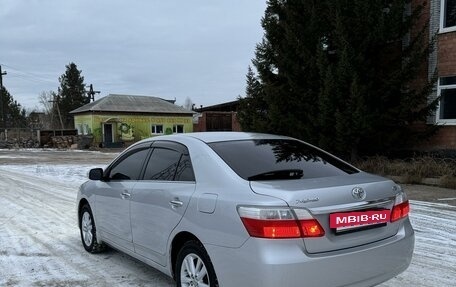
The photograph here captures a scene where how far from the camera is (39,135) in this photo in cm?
4453

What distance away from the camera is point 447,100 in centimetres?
1431

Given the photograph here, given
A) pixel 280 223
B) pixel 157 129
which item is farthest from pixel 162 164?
pixel 157 129

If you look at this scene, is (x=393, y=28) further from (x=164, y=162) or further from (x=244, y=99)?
(x=164, y=162)

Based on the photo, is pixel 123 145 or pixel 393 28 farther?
pixel 123 145

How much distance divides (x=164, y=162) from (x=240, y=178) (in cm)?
121

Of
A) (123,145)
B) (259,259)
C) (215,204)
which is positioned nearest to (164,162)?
(215,204)

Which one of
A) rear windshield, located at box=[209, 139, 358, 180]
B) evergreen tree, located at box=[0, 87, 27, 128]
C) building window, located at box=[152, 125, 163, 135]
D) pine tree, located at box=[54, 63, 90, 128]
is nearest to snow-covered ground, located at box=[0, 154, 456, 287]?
rear windshield, located at box=[209, 139, 358, 180]

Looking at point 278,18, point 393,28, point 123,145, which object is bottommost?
point 123,145

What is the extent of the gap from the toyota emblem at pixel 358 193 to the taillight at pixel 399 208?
0.44m

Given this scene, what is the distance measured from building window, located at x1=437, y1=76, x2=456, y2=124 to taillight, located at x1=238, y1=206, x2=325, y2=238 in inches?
495

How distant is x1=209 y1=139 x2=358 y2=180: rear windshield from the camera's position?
12.3 feet

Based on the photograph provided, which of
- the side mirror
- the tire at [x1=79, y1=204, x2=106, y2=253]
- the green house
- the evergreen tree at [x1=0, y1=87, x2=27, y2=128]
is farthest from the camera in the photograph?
the evergreen tree at [x1=0, y1=87, x2=27, y2=128]

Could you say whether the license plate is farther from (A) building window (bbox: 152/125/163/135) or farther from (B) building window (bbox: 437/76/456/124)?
(A) building window (bbox: 152/125/163/135)

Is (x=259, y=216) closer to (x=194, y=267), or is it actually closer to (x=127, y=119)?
(x=194, y=267)
